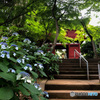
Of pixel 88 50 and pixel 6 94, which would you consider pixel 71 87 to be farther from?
pixel 88 50

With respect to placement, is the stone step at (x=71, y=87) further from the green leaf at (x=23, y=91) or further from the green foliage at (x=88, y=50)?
the green foliage at (x=88, y=50)

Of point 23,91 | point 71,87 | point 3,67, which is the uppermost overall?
point 3,67

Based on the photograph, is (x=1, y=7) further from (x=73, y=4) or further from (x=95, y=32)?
(x=95, y=32)

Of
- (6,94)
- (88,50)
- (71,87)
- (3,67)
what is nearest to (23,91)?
(6,94)

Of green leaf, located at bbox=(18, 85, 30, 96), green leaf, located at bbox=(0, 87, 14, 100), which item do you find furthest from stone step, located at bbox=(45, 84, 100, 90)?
green leaf, located at bbox=(0, 87, 14, 100)

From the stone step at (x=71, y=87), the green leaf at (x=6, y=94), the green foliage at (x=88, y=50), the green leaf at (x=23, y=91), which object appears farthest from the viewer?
the green foliage at (x=88, y=50)

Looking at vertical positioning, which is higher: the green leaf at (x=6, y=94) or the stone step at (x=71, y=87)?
the green leaf at (x=6, y=94)

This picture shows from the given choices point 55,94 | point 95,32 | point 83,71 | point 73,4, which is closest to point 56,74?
point 83,71

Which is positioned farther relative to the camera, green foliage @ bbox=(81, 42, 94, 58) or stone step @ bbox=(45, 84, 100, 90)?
green foliage @ bbox=(81, 42, 94, 58)

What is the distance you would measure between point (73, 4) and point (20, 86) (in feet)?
18.2

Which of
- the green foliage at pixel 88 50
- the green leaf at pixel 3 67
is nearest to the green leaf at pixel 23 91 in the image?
the green leaf at pixel 3 67

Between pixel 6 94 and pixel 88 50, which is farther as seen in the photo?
pixel 88 50

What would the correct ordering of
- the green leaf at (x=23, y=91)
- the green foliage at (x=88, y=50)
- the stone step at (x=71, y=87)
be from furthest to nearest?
the green foliage at (x=88, y=50)
the stone step at (x=71, y=87)
the green leaf at (x=23, y=91)

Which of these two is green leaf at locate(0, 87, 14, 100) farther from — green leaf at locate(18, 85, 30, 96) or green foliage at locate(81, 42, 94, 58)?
green foliage at locate(81, 42, 94, 58)
